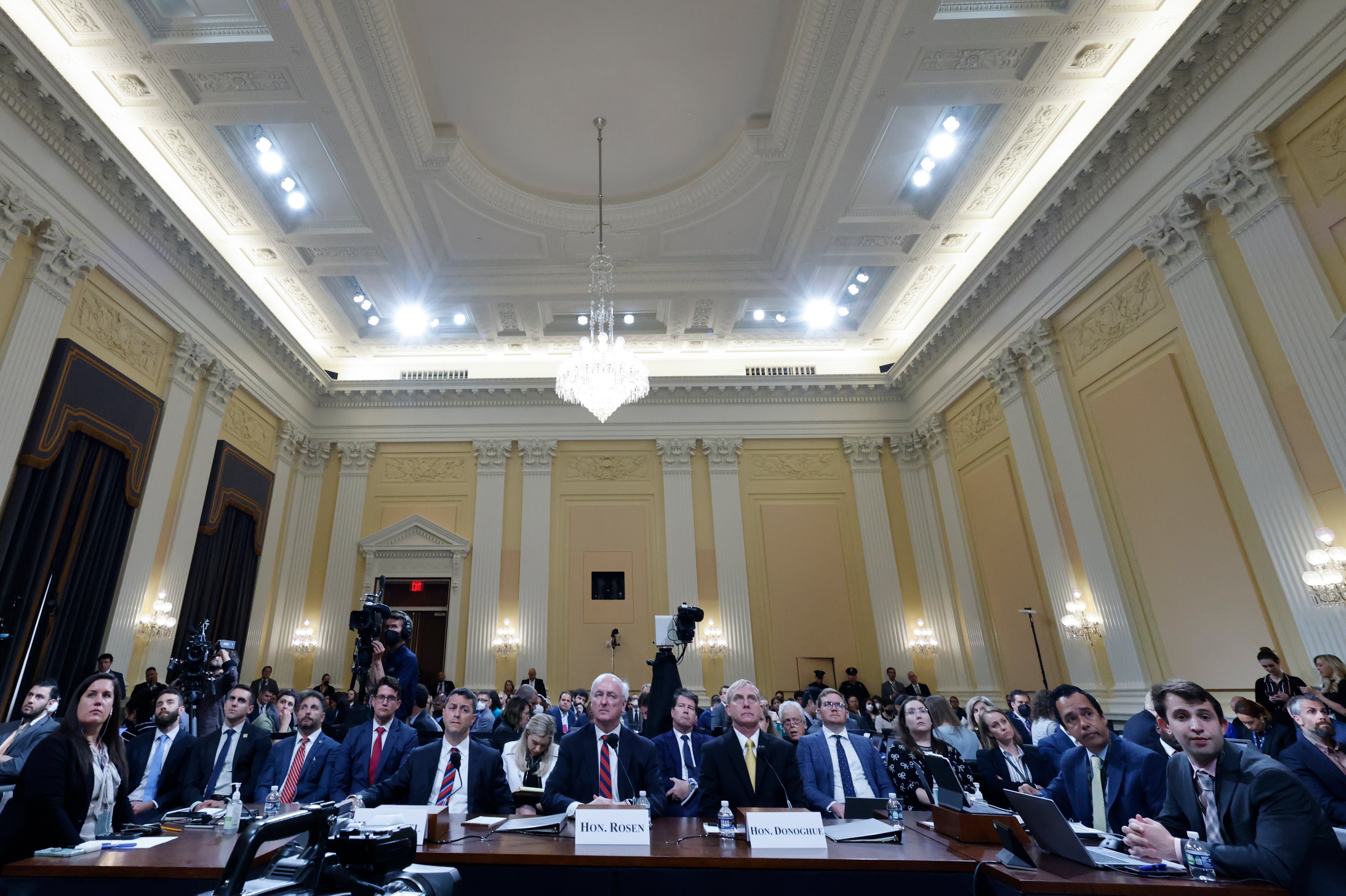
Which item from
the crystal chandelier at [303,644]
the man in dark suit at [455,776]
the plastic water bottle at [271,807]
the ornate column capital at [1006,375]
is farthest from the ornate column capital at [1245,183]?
the crystal chandelier at [303,644]

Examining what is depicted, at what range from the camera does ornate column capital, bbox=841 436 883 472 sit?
12.7m

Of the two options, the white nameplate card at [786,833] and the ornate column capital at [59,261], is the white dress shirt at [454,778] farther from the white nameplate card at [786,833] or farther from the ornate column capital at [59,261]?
the ornate column capital at [59,261]

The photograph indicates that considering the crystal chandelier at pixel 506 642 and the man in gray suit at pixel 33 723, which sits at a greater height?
the crystal chandelier at pixel 506 642

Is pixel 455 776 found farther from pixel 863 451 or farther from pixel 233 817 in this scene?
pixel 863 451

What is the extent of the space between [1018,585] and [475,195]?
9.73 meters

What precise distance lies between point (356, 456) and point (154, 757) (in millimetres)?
8745

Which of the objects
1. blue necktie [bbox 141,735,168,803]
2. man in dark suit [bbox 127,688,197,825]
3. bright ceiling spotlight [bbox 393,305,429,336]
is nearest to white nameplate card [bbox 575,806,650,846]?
man in dark suit [bbox 127,688,197,825]

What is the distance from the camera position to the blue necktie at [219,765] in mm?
4148

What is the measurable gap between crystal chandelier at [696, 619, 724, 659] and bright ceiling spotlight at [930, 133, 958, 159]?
312 inches

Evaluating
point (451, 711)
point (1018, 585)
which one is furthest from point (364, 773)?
point (1018, 585)

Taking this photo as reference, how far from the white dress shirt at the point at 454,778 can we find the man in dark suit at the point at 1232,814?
3125 mm

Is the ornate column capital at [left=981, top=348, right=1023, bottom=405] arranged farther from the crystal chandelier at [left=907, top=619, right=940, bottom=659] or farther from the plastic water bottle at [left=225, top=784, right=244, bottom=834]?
the plastic water bottle at [left=225, top=784, right=244, bottom=834]

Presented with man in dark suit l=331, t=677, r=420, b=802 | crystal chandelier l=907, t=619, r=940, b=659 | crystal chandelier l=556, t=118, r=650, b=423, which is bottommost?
man in dark suit l=331, t=677, r=420, b=802

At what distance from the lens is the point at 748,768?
367 centimetres
